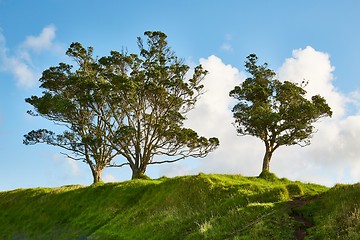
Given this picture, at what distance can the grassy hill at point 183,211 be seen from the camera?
64.4 feet

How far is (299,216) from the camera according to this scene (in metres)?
21.6

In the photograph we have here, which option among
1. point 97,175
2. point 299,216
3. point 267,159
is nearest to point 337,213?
point 299,216

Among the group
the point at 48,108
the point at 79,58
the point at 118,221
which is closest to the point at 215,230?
the point at 118,221

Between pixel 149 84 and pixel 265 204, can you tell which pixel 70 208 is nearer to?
pixel 149 84

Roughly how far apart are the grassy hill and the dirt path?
6cm

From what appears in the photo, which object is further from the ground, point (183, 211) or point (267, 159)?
point (267, 159)

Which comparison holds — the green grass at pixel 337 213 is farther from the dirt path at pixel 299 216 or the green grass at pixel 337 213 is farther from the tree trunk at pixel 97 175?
the tree trunk at pixel 97 175

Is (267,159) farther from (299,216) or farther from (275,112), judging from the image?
(299,216)

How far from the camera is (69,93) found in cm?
4956

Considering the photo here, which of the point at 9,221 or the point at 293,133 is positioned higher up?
the point at 293,133

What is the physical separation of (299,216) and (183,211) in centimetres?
730

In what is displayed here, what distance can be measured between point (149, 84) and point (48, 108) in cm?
1182

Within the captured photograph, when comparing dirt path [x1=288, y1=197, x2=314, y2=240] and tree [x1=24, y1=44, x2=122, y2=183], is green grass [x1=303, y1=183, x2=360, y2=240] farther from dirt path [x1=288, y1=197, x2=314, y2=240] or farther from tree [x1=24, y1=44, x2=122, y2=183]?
tree [x1=24, y1=44, x2=122, y2=183]

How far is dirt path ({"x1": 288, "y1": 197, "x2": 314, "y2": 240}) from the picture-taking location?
62.4 feet
